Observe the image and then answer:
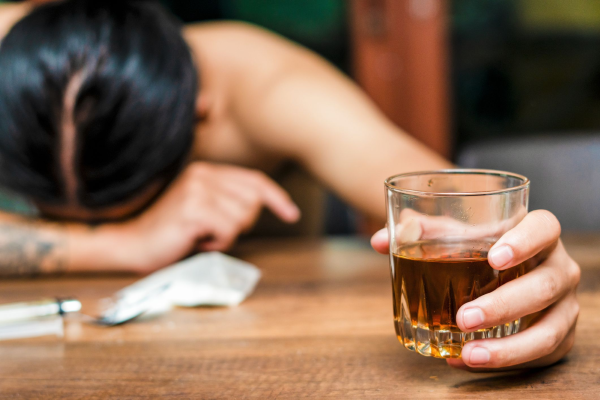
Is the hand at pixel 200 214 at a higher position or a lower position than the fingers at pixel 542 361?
higher

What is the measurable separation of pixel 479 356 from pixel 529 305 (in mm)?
65

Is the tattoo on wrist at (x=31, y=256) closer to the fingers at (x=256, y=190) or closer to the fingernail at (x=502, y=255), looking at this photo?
the fingers at (x=256, y=190)

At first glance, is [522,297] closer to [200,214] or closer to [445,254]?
[445,254]

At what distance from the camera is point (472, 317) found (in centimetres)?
44

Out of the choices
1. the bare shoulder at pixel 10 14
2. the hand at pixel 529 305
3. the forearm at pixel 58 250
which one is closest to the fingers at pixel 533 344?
the hand at pixel 529 305

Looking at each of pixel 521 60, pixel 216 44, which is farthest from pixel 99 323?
pixel 521 60

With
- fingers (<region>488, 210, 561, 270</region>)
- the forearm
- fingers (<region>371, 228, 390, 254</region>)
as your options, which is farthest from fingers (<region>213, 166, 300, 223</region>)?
fingers (<region>488, 210, 561, 270</region>)

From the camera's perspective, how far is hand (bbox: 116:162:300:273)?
3.30 ft

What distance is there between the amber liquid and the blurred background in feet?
6.95

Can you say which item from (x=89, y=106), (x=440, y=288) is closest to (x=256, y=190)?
(x=89, y=106)

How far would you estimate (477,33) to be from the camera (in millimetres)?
2990

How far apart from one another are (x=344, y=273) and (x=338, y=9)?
244cm

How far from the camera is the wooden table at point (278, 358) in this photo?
495 mm

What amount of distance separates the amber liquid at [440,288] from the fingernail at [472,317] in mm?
22
